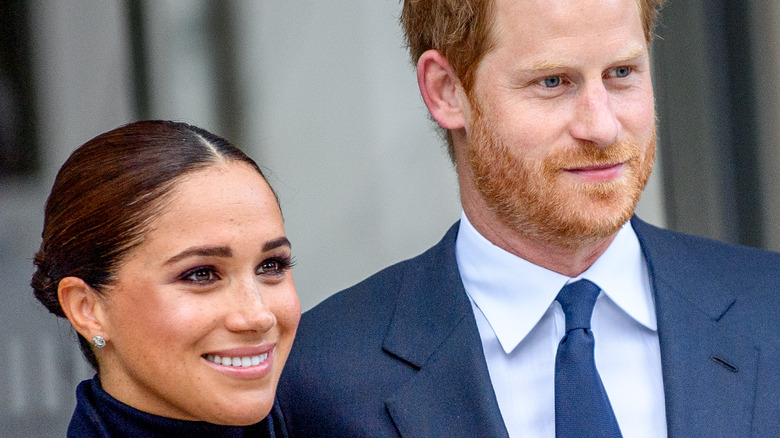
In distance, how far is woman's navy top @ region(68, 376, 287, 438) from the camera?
7.45 ft

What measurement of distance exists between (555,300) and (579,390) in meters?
0.27

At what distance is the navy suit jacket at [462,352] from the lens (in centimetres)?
242

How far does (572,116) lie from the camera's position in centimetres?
249

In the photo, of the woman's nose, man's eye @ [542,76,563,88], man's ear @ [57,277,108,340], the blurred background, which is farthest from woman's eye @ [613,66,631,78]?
the blurred background

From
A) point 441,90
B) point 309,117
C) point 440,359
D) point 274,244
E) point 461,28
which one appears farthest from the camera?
point 309,117

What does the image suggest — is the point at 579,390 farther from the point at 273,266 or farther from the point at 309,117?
the point at 309,117

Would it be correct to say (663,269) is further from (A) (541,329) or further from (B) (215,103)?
(B) (215,103)

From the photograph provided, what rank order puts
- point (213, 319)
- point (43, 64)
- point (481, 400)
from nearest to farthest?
point (213, 319), point (481, 400), point (43, 64)

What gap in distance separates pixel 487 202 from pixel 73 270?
3.16ft

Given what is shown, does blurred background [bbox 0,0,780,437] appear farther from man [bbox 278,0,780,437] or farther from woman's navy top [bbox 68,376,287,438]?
woman's navy top [bbox 68,376,287,438]

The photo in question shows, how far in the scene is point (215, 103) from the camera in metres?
3.69

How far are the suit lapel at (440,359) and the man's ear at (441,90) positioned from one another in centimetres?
31

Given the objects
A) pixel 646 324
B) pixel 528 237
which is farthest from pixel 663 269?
pixel 528 237

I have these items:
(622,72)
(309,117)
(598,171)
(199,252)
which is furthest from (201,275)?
(309,117)
